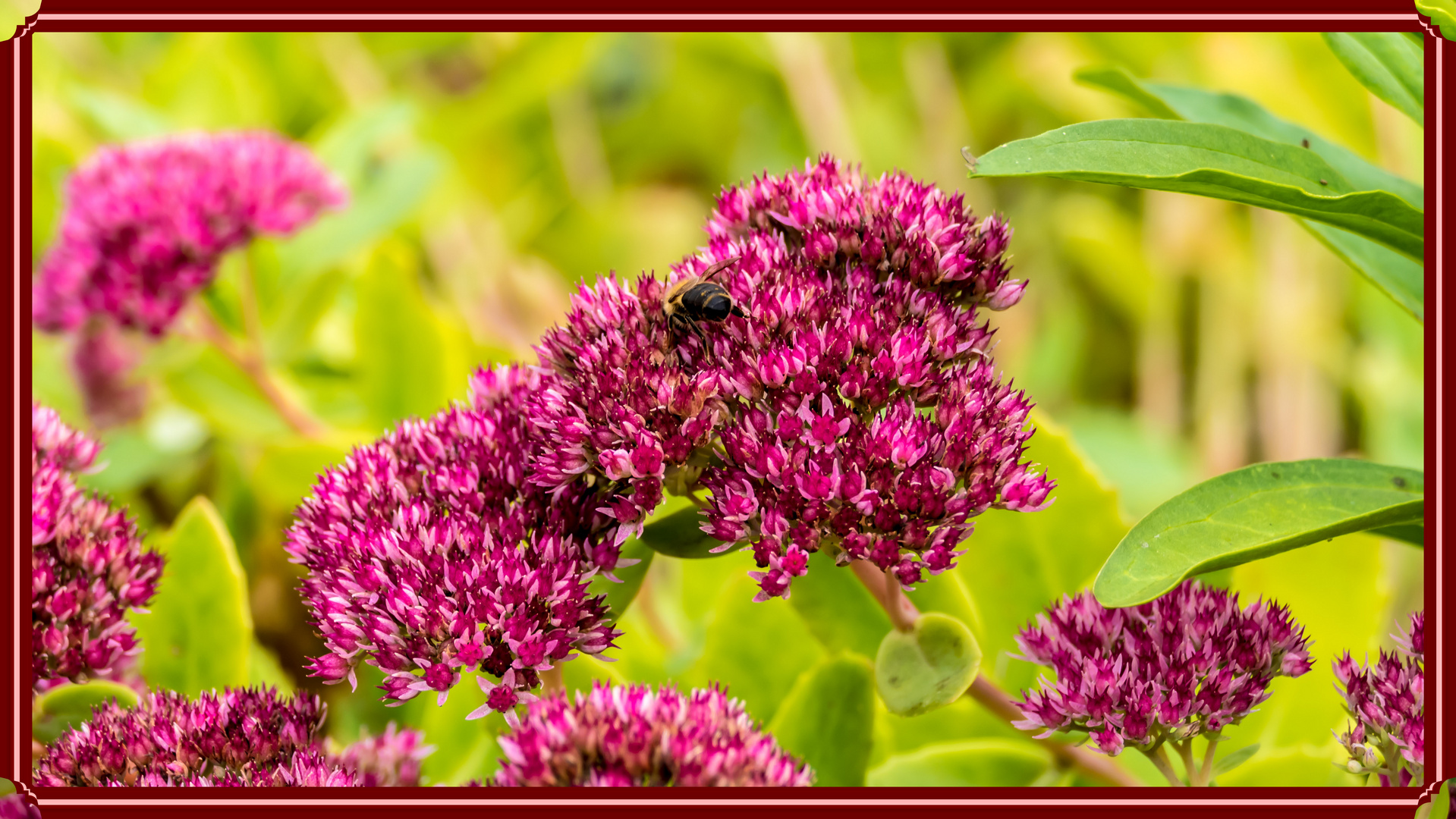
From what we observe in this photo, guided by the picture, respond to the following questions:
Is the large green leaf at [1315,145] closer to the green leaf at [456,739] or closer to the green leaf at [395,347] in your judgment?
the green leaf at [456,739]

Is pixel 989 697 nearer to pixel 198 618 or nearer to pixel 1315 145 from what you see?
pixel 1315 145

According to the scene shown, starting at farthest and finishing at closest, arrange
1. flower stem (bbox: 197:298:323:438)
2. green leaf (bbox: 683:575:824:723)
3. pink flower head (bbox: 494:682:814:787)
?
1. flower stem (bbox: 197:298:323:438)
2. green leaf (bbox: 683:575:824:723)
3. pink flower head (bbox: 494:682:814:787)

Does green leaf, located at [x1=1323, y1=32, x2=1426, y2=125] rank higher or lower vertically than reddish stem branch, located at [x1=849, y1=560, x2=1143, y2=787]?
higher

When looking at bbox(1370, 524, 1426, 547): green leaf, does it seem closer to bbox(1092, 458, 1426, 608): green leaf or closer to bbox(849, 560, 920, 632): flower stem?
bbox(1092, 458, 1426, 608): green leaf

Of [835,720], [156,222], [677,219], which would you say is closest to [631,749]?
[835,720]
